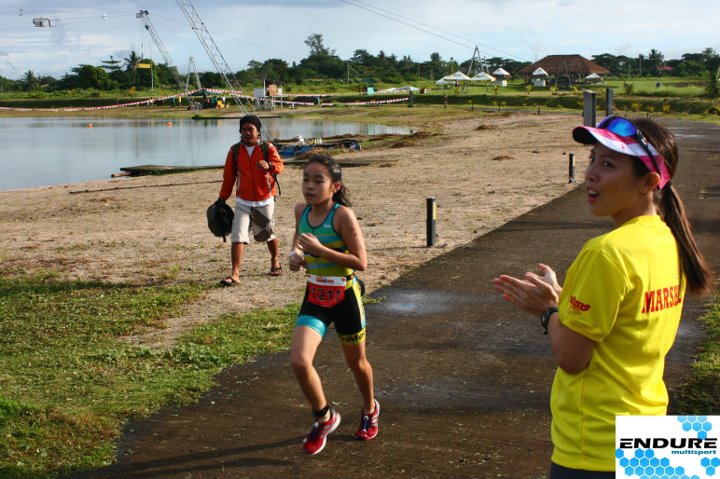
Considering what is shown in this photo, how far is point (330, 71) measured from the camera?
495 feet

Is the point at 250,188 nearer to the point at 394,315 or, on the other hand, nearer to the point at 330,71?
the point at 394,315

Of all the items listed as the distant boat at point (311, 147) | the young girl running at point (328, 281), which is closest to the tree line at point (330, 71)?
the distant boat at point (311, 147)

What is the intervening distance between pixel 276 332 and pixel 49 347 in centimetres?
199

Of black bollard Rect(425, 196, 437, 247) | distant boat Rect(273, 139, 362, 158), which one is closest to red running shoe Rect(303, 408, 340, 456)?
black bollard Rect(425, 196, 437, 247)

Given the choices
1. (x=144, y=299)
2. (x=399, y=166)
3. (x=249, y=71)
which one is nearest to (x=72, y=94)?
(x=249, y=71)

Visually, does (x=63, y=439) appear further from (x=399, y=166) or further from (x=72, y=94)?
(x=72, y=94)

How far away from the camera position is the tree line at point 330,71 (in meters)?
124

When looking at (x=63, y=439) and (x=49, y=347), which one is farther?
(x=49, y=347)

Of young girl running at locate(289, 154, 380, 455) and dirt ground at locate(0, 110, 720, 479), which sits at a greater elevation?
young girl running at locate(289, 154, 380, 455)

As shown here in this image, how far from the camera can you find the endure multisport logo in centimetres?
251

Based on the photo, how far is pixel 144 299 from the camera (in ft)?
29.6

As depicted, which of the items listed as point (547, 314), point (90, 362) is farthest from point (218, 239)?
point (547, 314)

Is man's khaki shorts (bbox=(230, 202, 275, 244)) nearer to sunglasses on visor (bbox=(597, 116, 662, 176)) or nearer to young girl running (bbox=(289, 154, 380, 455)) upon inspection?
young girl running (bbox=(289, 154, 380, 455))

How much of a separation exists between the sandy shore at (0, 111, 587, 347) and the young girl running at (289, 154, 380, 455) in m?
2.89
